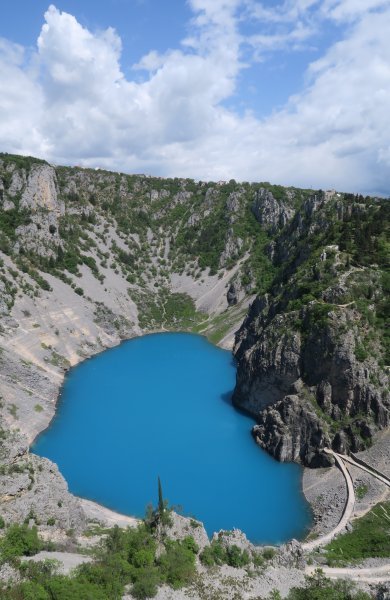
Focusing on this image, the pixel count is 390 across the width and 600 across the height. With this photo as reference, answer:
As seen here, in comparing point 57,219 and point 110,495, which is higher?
point 57,219

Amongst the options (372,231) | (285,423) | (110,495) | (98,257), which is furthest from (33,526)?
(98,257)

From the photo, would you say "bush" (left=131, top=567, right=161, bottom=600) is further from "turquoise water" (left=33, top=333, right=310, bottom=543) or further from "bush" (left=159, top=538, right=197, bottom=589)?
"turquoise water" (left=33, top=333, right=310, bottom=543)

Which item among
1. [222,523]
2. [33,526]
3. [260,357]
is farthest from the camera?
[260,357]

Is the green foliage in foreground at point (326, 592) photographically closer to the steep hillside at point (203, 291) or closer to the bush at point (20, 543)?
the bush at point (20, 543)

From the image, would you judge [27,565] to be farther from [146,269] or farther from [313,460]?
[146,269]

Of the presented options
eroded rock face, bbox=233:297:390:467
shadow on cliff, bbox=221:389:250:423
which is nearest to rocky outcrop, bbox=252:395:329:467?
eroded rock face, bbox=233:297:390:467

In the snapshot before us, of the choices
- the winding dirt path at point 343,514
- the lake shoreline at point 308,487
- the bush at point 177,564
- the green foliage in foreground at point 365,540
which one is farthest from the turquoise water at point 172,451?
the bush at point 177,564
